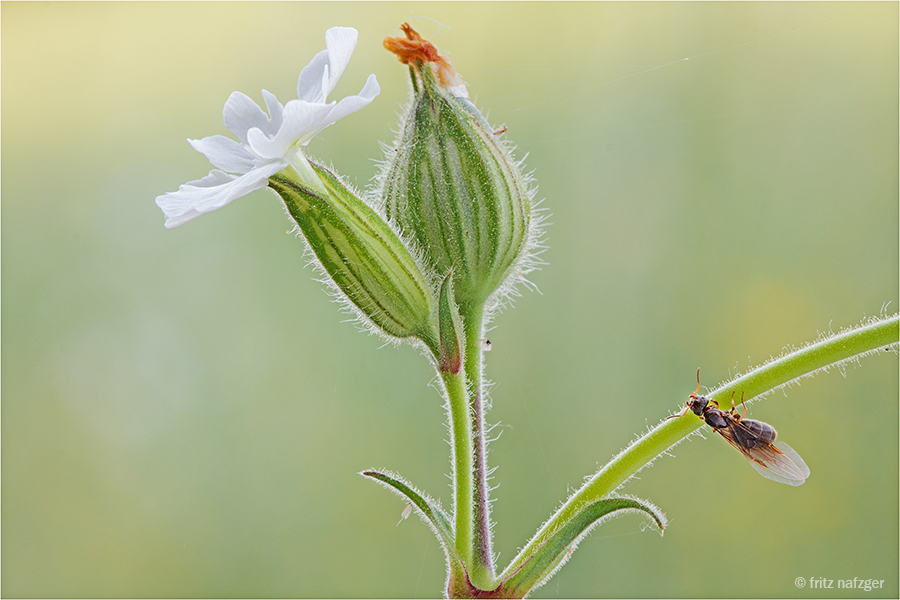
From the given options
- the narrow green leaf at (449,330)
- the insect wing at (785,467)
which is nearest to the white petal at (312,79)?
the narrow green leaf at (449,330)

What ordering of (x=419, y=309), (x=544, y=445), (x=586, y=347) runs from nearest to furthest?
(x=419, y=309)
(x=544, y=445)
(x=586, y=347)

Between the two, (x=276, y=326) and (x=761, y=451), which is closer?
(x=761, y=451)

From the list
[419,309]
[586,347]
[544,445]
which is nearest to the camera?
[419,309]

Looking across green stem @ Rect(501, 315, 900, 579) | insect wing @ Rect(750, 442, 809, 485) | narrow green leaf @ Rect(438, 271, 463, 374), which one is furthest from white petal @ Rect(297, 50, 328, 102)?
insect wing @ Rect(750, 442, 809, 485)

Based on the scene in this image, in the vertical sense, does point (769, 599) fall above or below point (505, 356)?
below

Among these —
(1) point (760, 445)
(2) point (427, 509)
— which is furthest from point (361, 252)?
(1) point (760, 445)

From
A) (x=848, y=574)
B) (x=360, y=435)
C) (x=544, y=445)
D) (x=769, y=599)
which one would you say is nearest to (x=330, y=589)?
(x=360, y=435)

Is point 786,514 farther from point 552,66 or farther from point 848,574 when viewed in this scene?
point 552,66
